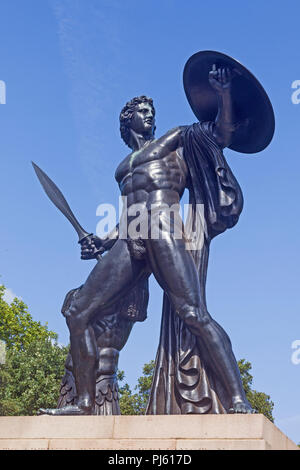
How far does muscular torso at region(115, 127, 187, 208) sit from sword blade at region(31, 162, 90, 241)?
95 centimetres

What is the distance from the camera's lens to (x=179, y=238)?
8.59 m

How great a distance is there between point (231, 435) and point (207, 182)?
3865 millimetres

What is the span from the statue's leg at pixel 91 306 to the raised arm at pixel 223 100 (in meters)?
2.24

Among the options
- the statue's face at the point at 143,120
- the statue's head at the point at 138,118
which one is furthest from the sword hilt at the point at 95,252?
the statue's face at the point at 143,120

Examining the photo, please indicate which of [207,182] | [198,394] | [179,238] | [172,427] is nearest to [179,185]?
[207,182]

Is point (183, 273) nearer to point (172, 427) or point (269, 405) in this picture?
point (172, 427)

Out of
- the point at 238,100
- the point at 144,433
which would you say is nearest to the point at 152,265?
the point at 144,433

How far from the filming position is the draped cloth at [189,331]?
8.12 meters

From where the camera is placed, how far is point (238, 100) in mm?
9242

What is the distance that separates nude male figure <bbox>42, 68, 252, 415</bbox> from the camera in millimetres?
8008

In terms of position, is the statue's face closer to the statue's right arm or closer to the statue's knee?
the statue's right arm
